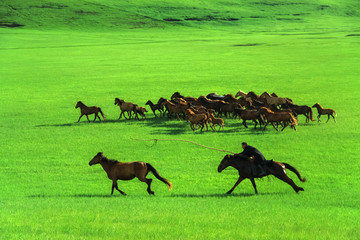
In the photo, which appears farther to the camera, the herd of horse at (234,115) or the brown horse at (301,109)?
the brown horse at (301,109)

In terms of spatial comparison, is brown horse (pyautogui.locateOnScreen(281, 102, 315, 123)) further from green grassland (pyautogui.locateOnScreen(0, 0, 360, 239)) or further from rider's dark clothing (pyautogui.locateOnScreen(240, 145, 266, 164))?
rider's dark clothing (pyautogui.locateOnScreen(240, 145, 266, 164))

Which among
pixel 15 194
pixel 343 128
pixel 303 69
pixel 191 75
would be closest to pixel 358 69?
pixel 303 69

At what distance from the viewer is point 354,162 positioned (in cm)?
1591

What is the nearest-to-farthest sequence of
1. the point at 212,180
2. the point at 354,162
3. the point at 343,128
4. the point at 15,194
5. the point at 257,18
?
the point at 15,194, the point at 212,180, the point at 354,162, the point at 343,128, the point at 257,18

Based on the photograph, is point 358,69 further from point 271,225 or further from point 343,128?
point 271,225

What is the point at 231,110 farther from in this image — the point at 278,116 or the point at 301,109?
the point at 278,116

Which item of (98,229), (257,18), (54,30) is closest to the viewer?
(98,229)

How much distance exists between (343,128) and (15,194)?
46.6 feet

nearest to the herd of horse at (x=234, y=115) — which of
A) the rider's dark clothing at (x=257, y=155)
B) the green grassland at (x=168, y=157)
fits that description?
the rider's dark clothing at (x=257, y=155)

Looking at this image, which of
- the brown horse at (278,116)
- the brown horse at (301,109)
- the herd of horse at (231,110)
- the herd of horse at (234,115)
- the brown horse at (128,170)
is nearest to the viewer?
the brown horse at (128,170)

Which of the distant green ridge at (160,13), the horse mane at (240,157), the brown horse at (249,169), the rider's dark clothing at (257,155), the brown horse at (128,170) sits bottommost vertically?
the distant green ridge at (160,13)

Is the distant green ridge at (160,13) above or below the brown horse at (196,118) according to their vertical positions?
below

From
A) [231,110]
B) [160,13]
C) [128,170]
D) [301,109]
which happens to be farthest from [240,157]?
[160,13]

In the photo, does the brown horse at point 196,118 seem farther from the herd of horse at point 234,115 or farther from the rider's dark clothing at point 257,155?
the rider's dark clothing at point 257,155
